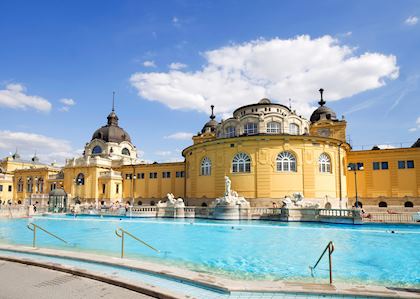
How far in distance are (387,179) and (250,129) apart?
684 inches

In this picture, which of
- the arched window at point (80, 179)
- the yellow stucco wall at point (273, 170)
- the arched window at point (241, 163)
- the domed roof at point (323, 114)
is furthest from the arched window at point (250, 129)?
the arched window at point (80, 179)

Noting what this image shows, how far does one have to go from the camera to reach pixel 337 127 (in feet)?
158

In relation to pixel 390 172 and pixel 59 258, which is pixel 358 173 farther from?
pixel 59 258

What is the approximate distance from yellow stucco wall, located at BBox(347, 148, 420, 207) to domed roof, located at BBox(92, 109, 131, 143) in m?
42.3

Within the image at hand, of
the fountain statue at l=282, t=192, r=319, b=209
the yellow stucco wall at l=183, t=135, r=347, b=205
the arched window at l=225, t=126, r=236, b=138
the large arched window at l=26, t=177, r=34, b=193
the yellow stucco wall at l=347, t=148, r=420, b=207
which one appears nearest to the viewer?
the fountain statue at l=282, t=192, r=319, b=209

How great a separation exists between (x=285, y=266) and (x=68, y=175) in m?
51.3

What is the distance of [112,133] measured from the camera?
2410 inches

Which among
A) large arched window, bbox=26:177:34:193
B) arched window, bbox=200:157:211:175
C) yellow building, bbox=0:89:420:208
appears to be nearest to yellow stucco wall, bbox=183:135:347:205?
yellow building, bbox=0:89:420:208

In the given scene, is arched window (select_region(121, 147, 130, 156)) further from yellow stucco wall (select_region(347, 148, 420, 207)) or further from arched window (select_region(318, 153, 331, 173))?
yellow stucco wall (select_region(347, 148, 420, 207))

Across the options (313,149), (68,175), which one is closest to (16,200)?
(68,175)

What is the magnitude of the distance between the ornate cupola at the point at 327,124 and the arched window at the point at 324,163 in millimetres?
13341

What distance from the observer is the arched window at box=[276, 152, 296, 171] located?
3403 cm

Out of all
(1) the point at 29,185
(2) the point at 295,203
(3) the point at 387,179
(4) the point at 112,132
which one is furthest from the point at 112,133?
(3) the point at 387,179

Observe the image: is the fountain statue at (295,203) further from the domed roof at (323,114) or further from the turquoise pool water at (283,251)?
the domed roof at (323,114)
